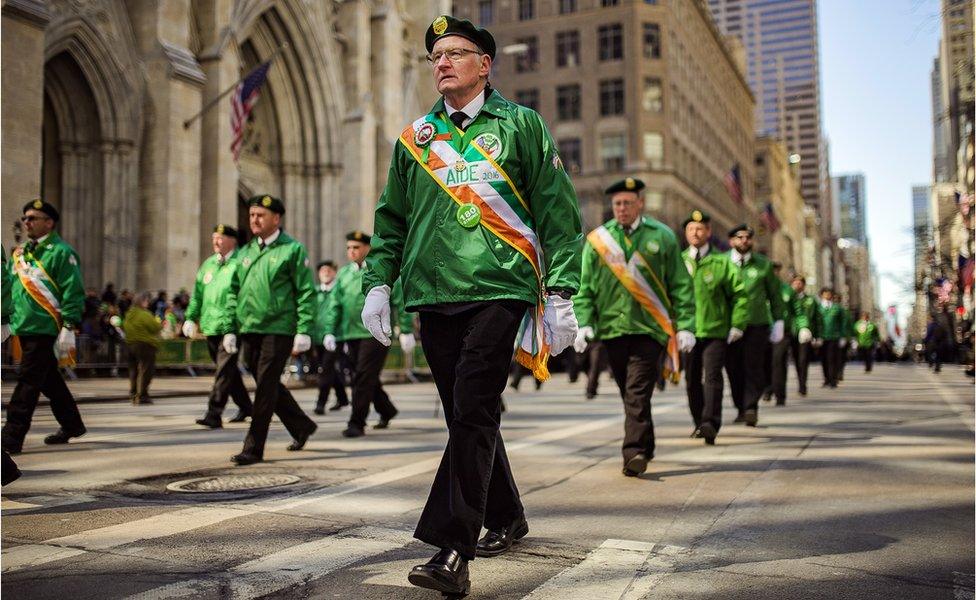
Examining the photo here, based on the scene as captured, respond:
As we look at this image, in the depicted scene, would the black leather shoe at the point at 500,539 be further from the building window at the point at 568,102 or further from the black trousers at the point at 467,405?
the building window at the point at 568,102

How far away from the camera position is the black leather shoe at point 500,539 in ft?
13.9

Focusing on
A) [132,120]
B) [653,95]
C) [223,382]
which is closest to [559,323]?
[223,382]

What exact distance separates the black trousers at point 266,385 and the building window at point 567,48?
199ft

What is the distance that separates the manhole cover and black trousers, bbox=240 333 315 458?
82 centimetres

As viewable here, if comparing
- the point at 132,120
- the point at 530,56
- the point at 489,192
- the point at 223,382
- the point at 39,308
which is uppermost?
the point at 530,56

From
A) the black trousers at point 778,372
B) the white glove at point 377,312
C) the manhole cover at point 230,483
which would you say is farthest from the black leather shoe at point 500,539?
the black trousers at point 778,372

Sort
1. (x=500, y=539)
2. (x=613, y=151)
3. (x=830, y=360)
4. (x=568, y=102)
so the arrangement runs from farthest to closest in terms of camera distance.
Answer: (x=568, y=102) → (x=613, y=151) → (x=830, y=360) → (x=500, y=539)

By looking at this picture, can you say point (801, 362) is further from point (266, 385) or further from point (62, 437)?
point (62, 437)

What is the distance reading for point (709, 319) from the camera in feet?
32.0

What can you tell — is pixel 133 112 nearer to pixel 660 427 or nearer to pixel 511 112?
pixel 660 427

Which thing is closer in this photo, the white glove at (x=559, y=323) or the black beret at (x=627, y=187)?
the white glove at (x=559, y=323)

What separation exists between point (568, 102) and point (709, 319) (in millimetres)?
57975

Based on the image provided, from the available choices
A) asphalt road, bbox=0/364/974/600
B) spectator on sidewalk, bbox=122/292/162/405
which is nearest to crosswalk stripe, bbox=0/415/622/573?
asphalt road, bbox=0/364/974/600

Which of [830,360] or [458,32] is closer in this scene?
[458,32]
